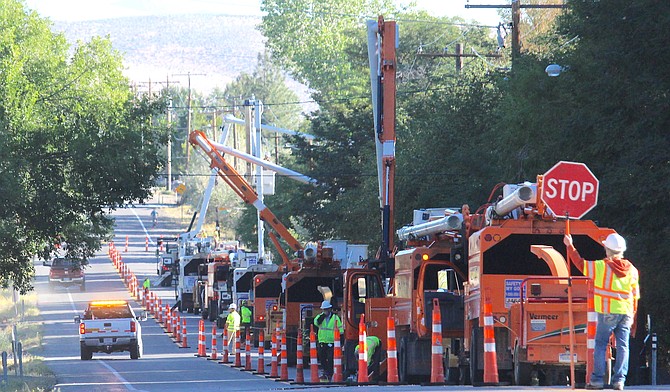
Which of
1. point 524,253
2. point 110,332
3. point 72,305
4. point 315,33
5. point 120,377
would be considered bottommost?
point 120,377

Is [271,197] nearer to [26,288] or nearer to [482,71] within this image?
[482,71]

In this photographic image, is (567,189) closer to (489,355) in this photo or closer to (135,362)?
(489,355)

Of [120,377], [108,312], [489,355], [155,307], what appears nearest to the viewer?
[489,355]

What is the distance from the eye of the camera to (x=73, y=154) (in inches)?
1313

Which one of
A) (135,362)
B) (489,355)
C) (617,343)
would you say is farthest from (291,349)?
(617,343)

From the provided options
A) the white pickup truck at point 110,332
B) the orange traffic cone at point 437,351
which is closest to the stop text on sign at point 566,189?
the orange traffic cone at point 437,351

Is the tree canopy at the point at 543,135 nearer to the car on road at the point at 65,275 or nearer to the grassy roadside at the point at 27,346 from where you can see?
the grassy roadside at the point at 27,346

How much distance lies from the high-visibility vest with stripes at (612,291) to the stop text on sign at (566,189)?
3193 millimetres

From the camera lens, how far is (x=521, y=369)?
19.0m

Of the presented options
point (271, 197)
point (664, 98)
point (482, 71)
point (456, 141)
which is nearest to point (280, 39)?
point (271, 197)

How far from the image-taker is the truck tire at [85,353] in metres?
39.7

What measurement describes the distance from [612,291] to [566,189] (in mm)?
3571

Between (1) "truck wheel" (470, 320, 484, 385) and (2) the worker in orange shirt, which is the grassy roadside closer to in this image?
(1) "truck wheel" (470, 320, 484, 385)

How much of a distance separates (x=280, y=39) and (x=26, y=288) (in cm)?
8254
